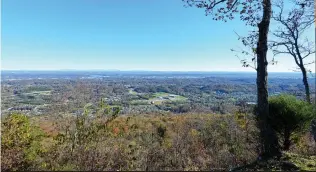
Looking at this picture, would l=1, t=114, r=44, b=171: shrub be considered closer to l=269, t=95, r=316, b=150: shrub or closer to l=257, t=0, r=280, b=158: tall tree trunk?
l=257, t=0, r=280, b=158: tall tree trunk

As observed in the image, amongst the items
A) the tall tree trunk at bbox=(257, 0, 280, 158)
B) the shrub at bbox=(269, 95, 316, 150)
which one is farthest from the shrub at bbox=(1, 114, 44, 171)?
the shrub at bbox=(269, 95, 316, 150)

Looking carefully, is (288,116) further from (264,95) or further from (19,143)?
(19,143)

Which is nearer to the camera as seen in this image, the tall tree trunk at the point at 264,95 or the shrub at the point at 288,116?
the tall tree trunk at the point at 264,95

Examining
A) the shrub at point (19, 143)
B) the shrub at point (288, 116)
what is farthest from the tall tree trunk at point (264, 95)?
the shrub at point (19, 143)

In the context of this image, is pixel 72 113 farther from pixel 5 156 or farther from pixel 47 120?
pixel 5 156

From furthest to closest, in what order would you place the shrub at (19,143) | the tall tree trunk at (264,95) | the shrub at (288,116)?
the shrub at (288,116) → the tall tree trunk at (264,95) → the shrub at (19,143)

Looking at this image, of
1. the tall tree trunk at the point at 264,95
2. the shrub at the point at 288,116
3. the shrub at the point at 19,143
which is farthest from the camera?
the shrub at the point at 288,116

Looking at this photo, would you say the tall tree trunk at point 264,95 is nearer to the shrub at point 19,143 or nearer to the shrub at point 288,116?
the shrub at point 288,116
